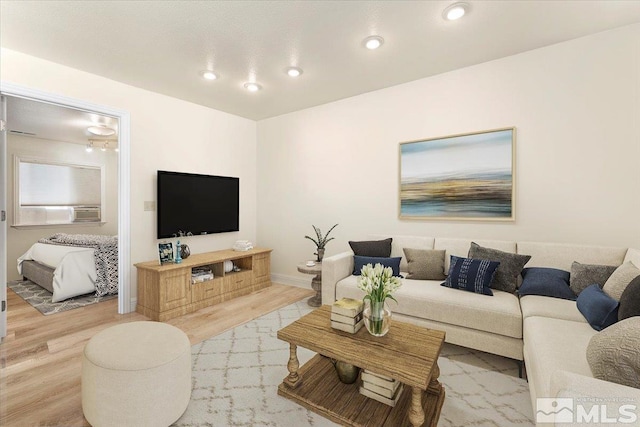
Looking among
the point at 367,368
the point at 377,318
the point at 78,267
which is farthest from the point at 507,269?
the point at 78,267

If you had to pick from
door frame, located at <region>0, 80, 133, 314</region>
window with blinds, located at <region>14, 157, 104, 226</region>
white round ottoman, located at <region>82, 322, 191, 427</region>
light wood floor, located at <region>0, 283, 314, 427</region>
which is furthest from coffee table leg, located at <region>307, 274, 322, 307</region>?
window with blinds, located at <region>14, 157, 104, 226</region>

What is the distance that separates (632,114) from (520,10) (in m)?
1.34

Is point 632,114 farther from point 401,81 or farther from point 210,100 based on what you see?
point 210,100

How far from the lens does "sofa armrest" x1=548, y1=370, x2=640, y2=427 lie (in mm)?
877

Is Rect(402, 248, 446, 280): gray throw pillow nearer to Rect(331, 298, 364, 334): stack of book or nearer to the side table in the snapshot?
the side table

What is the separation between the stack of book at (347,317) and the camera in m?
1.76

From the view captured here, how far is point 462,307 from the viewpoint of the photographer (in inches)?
90.0

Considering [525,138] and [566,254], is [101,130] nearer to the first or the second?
[525,138]

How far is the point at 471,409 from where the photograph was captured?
175cm

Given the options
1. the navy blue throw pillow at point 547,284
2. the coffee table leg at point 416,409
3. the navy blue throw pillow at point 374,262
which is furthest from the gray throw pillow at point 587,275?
the coffee table leg at point 416,409

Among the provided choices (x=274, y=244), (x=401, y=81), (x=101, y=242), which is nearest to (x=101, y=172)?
(x=101, y=242)

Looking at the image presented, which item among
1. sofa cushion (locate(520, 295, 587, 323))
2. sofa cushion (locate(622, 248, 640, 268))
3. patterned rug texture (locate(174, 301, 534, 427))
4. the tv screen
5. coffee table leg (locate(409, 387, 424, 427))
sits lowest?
patterned rug texture (locate(174, 301, 534, 427))

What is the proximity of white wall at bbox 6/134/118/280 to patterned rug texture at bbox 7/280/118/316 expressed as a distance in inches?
32.6

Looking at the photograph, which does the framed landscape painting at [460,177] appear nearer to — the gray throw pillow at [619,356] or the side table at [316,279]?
the side table at [316,279]
